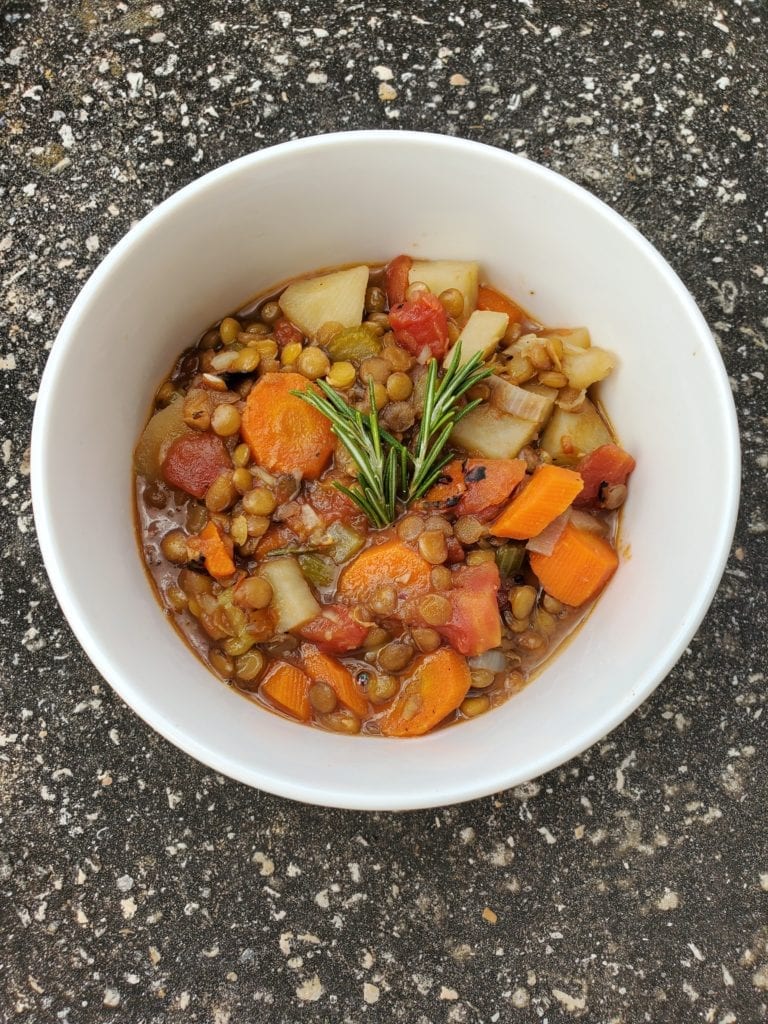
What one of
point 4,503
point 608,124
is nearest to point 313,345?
point 4,503

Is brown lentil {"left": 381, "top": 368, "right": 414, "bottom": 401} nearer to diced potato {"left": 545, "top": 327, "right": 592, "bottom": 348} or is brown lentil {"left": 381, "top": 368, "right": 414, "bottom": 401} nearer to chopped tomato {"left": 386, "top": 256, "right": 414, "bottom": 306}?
chopped tomato {"left": 386, "top": 256, "right": 414, "bottom": 306}

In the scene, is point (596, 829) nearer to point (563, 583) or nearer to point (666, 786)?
point (666, 786)

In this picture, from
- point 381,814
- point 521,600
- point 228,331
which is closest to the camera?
Result: point 521,600

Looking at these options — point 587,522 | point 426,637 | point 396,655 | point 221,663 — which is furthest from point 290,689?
point 587,522

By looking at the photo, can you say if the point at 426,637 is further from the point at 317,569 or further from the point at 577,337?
the point at 577,337

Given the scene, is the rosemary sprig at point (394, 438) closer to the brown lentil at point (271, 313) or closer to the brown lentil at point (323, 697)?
the brown lentil at point (271, 313)
